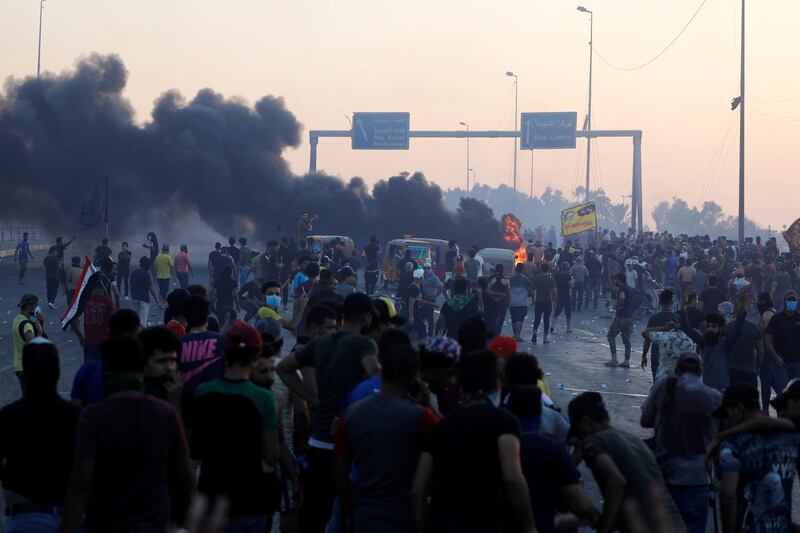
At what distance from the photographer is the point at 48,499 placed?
463cm

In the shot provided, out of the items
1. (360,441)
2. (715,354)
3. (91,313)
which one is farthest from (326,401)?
(91,313)

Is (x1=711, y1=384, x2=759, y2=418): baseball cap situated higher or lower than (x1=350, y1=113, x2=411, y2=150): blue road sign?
lower

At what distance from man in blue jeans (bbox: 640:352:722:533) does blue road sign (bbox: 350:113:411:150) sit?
44.9 m

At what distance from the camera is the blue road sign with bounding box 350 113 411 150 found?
167ft

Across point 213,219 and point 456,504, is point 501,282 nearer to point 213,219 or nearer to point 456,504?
point 456,504

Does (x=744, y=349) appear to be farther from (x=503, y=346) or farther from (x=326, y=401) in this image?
(x=326, y=401)

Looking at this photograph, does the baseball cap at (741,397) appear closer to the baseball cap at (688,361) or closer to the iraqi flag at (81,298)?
the baseball cap at (688,361)

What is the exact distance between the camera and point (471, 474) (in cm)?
441

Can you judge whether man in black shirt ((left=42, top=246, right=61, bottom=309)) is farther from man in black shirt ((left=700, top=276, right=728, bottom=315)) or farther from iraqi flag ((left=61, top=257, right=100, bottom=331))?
man in black shirt ((left=700, top=276, right=728, bottom=315))

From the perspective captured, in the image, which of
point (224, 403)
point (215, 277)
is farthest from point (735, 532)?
point (215, 277)

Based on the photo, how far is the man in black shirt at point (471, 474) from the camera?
4.38 metres

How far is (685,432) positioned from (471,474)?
2339 mm

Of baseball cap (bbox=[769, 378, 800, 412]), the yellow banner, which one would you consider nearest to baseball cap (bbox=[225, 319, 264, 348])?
baseball cap (bbox=[769, 378, 800, 412])

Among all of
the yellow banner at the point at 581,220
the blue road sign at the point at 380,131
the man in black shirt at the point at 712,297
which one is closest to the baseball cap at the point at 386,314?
the man in black shirt at the point at 712,297
